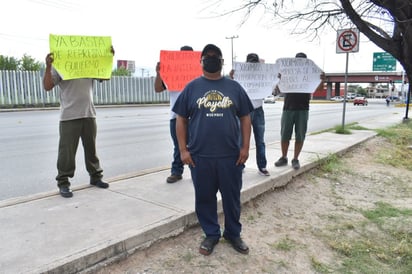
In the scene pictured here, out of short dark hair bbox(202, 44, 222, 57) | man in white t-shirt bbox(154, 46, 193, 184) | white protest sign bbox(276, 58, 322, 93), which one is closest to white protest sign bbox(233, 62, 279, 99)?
white protest sign bbox(276, 58, 322, 93)

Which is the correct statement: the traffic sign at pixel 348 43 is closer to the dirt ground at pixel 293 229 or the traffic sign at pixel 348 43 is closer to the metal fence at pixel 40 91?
the dirt ground at pixel 293 229

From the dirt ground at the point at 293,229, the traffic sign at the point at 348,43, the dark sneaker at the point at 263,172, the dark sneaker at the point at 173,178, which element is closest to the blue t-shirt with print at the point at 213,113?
the dirt ground at the point at 293,229

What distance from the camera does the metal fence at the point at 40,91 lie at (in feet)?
88.6

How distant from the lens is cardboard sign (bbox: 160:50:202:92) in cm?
468

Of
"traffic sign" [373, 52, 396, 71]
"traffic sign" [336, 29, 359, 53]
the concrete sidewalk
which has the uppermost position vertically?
"traffic sign" [373, 52, 396, 71]

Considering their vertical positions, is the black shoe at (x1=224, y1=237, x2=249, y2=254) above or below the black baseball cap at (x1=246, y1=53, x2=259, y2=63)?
below

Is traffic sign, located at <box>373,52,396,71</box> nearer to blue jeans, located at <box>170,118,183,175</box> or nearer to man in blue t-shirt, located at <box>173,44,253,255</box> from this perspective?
blue jeans, located at <box>170,118,183,175</box>

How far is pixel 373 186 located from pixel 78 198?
457cm

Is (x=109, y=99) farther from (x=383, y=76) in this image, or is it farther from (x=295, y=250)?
(x=383, y=76)

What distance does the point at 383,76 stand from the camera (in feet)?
219

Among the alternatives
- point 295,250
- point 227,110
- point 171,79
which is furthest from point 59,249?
point 171,79

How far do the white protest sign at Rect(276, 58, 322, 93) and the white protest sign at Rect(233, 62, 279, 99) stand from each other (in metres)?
0.23

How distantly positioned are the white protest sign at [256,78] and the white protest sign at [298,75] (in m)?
0.23

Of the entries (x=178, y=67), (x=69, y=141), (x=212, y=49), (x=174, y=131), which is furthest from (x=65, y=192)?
(x=212, y=49)
